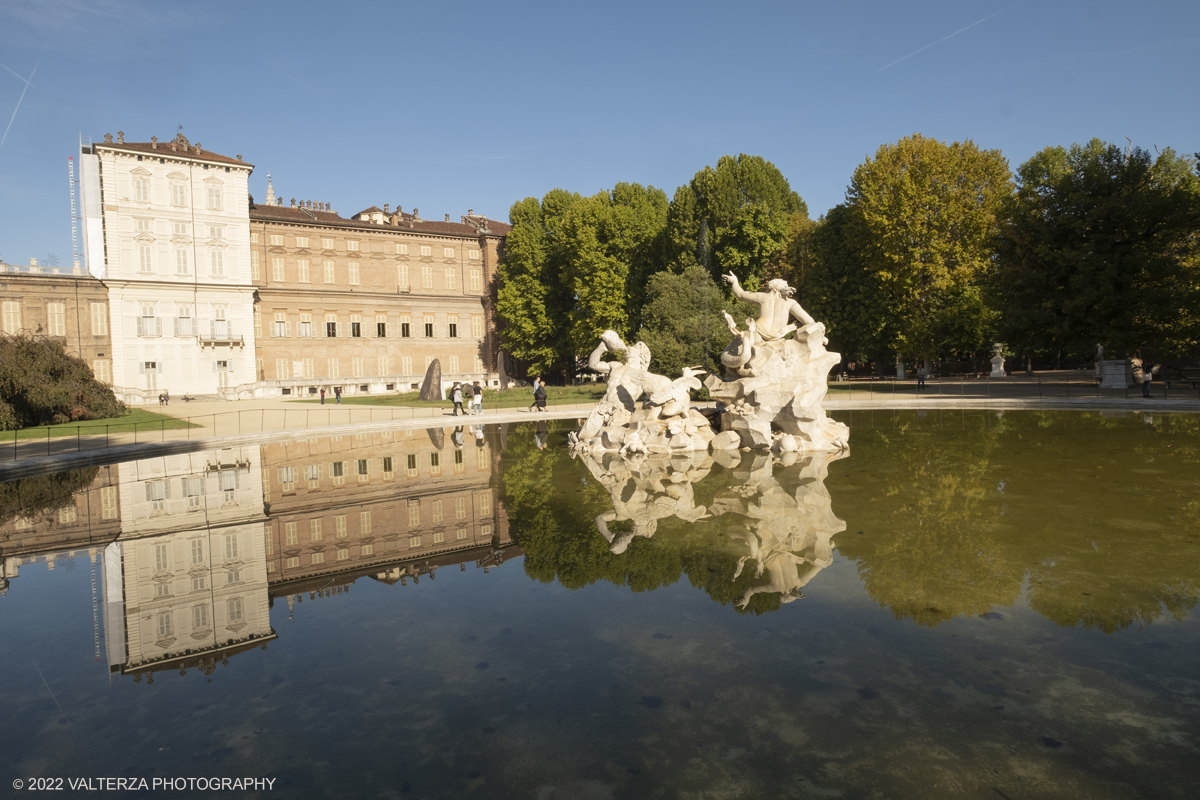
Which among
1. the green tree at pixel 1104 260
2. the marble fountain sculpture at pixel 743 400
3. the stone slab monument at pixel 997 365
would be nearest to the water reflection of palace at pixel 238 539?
the marble fountain sculpture at pixel 743 400

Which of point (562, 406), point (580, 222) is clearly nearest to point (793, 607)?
point (562, 406)

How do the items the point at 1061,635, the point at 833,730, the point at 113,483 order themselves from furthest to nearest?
the point at 113,483 < the point at 1061,635 < the point at 833,730

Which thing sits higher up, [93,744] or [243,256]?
[243,256]

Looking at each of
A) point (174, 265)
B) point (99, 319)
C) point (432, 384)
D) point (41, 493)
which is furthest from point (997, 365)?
point (99, 319)

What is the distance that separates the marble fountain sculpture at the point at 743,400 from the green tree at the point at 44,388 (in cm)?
2169

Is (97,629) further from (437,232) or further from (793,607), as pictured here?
(437,232)

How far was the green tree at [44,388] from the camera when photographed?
A: 2525cm

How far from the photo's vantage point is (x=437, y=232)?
55156 millimetres

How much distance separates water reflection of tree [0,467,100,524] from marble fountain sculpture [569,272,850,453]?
10346 millimetres

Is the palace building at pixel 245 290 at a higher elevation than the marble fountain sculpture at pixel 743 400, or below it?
higher

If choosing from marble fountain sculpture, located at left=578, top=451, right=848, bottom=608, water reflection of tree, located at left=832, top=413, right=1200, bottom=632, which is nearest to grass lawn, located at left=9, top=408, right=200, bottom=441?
marble fountain sculpture, located at left=578, top=451, right=848, bottom=608

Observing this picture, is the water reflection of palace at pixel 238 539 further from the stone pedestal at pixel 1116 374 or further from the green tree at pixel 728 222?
the stone pedestal at pixel 1116 374

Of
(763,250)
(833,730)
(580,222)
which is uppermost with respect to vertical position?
(580,222)

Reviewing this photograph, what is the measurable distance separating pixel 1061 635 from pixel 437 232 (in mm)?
54430
